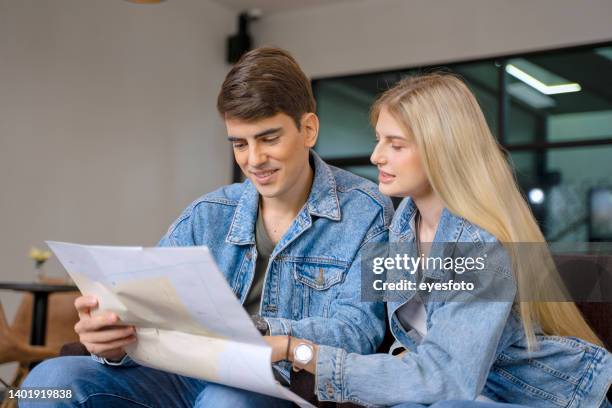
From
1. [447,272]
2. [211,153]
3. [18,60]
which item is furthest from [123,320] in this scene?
[211,153]

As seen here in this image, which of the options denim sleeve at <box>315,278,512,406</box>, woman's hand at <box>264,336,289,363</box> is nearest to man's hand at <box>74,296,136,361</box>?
woman's hand at <box>264,336,289,363</box>

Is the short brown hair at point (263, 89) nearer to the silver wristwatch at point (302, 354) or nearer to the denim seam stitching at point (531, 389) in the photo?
the silver wristwatch at point (302, 354)

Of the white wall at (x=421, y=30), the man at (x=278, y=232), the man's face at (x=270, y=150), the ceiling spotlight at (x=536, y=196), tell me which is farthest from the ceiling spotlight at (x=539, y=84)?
the man's face at (x=270, y=150)

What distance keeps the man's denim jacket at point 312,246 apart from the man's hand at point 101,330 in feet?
1.22

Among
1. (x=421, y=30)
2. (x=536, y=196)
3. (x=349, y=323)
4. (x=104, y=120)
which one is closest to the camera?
(x=349, y=323)

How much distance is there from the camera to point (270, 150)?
168 cm

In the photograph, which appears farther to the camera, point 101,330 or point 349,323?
point 349,323

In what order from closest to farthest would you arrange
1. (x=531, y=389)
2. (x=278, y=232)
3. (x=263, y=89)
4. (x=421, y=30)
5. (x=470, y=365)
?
(x=470, y=365)
(x=531, y=389)
(x=263, y=89)
(x=278, y=232)
(x=421, y=30)

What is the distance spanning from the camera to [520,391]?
1377 millimetres

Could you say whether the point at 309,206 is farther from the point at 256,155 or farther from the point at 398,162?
Answer: the point at 398,162

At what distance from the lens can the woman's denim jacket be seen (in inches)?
48.3

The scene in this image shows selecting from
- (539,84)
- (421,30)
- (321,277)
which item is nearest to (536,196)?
(539,84)

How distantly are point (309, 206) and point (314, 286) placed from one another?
182 mm

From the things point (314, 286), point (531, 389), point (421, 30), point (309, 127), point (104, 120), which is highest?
point (421, 30)
